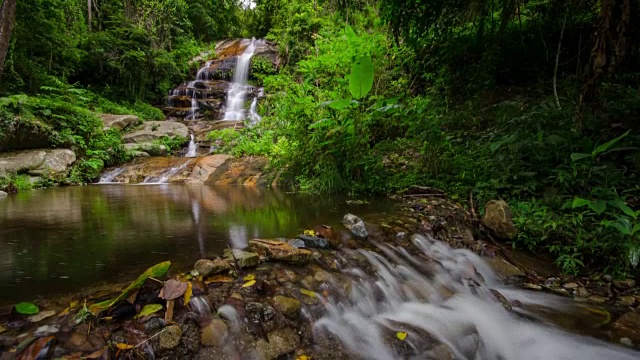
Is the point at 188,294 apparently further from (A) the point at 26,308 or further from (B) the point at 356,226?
(B) the point at 356,226

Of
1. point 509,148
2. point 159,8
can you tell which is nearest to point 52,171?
point 509,148

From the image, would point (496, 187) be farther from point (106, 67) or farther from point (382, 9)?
point (106, 67)

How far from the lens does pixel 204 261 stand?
207 cm

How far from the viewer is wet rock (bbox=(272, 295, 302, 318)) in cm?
180

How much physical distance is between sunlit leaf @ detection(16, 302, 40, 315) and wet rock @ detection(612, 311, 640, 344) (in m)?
3.31

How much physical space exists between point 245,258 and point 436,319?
1298 mm

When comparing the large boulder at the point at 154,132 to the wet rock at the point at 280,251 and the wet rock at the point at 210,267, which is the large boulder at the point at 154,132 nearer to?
the wet rock at the point at 280,251

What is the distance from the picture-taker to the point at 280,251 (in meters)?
2.29

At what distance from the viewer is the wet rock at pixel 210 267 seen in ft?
6.48

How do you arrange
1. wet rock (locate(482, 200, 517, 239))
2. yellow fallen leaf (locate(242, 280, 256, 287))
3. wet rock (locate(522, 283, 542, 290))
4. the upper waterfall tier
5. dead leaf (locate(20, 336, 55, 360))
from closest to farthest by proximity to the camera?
dead leaf (locate(20, 336, 55, 360)), yellow fallen leaf (locate(242, 280, 256, 287)), wet rock (locate(522, 283, 542, 290)), wet rock (locate(482, 200, 517, 239)), the upper waterfall tier

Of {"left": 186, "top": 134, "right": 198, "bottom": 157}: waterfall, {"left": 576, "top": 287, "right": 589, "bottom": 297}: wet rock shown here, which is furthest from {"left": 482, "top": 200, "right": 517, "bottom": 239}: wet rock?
{"left": 186, "top": 134, "right": 198, "bottom": 157}: waterfall

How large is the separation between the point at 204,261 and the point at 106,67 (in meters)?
17.4

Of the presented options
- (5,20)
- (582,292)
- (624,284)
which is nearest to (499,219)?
(582,292)

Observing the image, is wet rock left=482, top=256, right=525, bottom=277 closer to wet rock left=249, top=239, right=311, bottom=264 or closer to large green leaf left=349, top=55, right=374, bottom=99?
wet rock left=249, top=239, right=311, bottom=264
